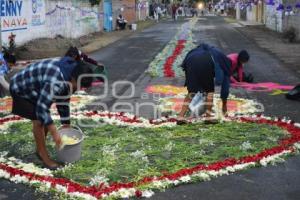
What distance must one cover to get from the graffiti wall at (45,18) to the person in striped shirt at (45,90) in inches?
657

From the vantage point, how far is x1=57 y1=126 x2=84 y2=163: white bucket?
25.4 feet

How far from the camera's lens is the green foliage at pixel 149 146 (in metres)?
7.69

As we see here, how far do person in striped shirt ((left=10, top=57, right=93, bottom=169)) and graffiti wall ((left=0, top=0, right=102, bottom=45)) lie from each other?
16.7 meters

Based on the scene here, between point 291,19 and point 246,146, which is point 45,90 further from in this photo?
point 291,19

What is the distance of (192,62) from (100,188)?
4.10 metres

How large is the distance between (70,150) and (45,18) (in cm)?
2400

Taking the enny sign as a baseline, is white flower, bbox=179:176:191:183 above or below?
below

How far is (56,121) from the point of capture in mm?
10750

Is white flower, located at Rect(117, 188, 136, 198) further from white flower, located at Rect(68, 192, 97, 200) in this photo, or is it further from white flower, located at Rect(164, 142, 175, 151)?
white flower, located at Rect(164, 142, 175, 151)

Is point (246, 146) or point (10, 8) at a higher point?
point (10, 8)

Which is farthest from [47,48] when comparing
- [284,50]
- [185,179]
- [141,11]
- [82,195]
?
[141,11]

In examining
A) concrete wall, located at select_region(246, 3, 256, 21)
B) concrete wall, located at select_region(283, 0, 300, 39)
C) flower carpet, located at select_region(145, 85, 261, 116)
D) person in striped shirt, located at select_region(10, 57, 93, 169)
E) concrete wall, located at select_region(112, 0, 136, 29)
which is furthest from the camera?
concrete wall, located at select_region(246, 3, 256, 21)

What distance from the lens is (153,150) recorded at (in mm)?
8680

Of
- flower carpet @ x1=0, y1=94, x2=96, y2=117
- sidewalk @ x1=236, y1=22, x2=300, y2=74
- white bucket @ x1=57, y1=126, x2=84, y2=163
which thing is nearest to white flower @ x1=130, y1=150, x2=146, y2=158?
white bucket @ x1=57, y1=126, x2=84, y2=163
